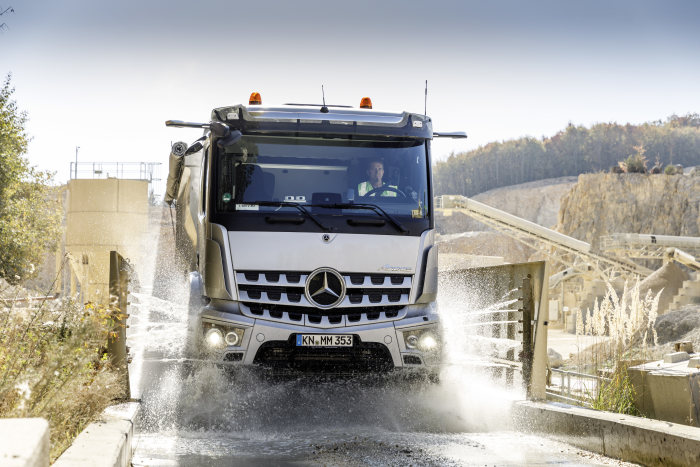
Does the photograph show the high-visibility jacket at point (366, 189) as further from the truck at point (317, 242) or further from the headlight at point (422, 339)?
the headlight at point (422, 339)

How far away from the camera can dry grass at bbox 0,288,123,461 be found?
582 cm

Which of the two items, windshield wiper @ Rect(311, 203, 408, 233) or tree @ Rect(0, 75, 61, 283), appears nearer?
windshield wiper @ Rect(311, 203, 408, 233)

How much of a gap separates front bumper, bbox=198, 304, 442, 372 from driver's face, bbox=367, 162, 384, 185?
140cm

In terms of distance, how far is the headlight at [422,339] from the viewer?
9.01m

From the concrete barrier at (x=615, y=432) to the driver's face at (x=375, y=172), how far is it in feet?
9.09

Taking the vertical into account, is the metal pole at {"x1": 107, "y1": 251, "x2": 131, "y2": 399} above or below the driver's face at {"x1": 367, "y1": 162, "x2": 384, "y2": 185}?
below

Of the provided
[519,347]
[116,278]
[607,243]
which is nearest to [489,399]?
[519,347]

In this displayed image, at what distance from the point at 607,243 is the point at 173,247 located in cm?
4364

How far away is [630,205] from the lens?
7838 cm

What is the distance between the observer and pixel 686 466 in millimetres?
6629

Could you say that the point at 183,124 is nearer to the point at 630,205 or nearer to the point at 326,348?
the point at 326,348

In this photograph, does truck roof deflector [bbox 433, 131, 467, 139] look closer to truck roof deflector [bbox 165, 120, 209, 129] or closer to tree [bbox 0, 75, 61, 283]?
truck roof deflector [bbox 165, 120, 209, 129]

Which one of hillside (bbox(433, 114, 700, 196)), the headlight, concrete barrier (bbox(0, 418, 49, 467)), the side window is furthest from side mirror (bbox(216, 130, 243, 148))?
hillside (bbox(433, 114, 700, 196))

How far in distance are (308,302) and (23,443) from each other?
5494mm
